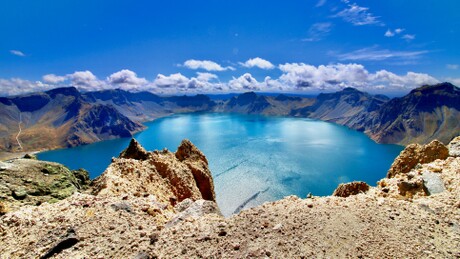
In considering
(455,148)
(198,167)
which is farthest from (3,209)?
(455,148)

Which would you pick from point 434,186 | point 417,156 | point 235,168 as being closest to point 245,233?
point 434,186

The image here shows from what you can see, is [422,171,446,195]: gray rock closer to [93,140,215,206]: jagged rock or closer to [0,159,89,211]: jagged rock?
[93,140,215,206]: jagged rock

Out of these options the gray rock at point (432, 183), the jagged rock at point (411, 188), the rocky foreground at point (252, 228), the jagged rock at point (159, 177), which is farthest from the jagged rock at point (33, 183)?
the gray rock at point (432, 183)

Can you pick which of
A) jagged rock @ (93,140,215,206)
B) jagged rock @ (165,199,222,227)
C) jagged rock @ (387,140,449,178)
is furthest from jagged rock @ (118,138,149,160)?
jagged rock @ (387,140,449,178)

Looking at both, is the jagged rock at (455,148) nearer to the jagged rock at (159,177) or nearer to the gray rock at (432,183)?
the gray rock at (432,183)

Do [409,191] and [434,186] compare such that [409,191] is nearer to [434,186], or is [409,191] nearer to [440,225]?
[434,186]

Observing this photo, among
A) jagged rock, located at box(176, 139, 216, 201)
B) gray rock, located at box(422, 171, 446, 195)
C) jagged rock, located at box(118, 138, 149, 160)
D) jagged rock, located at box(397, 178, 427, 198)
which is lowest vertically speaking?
jagged rock, located at box(176, 139, 216, 201)
